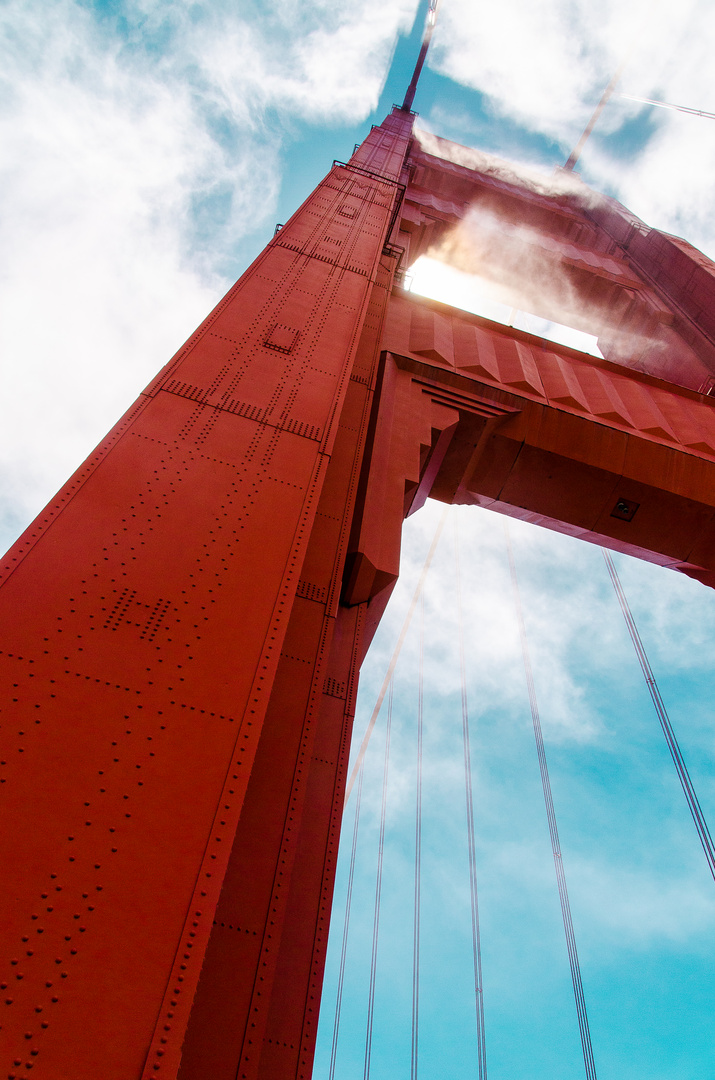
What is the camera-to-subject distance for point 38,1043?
2113 millimetres

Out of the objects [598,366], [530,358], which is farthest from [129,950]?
[598,366]

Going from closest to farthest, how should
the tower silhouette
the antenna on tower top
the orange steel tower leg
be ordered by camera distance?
the orange steel tower leg < the tower silhouette < the antenna on tower top

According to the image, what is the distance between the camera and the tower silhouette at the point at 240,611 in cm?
254

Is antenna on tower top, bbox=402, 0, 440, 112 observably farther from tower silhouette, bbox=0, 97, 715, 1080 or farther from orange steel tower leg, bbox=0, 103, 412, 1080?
orange steel tower leg, bbox=0, 103, 412, 1080

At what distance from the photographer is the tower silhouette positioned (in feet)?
8.32

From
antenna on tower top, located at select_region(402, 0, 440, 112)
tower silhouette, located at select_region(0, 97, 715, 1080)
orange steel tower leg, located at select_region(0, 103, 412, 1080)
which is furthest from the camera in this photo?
antenna on tower top, located at select_region(402, 0, 440, 112)

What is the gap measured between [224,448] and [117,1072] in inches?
166

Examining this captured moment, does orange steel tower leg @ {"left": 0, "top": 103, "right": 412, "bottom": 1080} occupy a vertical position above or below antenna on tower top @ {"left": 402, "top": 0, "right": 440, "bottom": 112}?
below

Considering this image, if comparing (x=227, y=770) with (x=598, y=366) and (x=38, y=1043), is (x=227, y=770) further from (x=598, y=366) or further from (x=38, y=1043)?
(x=598, y=366)

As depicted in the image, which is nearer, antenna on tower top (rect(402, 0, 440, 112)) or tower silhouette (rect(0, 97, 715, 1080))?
tower silhouette (rect(0, 97, 715, 1080))

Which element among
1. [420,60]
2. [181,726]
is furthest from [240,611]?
[420,60]

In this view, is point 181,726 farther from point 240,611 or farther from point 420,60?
point 420,60

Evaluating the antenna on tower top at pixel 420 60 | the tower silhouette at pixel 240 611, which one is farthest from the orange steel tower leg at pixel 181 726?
the antenna on tower top at pixel 420 60

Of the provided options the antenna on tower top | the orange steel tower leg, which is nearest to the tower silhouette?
the orange steel tower leg
